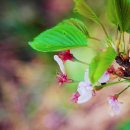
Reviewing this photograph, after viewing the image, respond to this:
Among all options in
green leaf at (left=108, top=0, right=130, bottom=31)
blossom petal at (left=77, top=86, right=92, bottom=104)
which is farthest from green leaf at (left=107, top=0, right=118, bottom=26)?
blossom petal at (left=77, top=86, right=92, bottom=104)

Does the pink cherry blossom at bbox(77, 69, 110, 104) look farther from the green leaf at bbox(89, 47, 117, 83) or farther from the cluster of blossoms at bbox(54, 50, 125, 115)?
the green leaf at bbox(89, 47, 117, 83)

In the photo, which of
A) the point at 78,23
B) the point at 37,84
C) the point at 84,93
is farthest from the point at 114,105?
the point at 37,84

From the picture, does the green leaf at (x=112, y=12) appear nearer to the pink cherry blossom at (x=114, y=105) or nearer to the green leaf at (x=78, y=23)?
the green leaf at (x=78, y=23)

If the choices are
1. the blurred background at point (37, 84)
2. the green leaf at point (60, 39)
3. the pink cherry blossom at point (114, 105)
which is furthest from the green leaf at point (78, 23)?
the blurred background at point (37, 84)

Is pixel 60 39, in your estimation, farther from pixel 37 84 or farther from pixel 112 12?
pixel 37 84

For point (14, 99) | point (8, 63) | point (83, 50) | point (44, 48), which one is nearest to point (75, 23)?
point (44, 48)

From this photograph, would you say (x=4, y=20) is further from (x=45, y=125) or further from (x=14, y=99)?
(x=45, y=125)

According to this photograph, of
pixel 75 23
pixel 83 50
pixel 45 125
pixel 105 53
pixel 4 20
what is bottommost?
pixel 105 53
